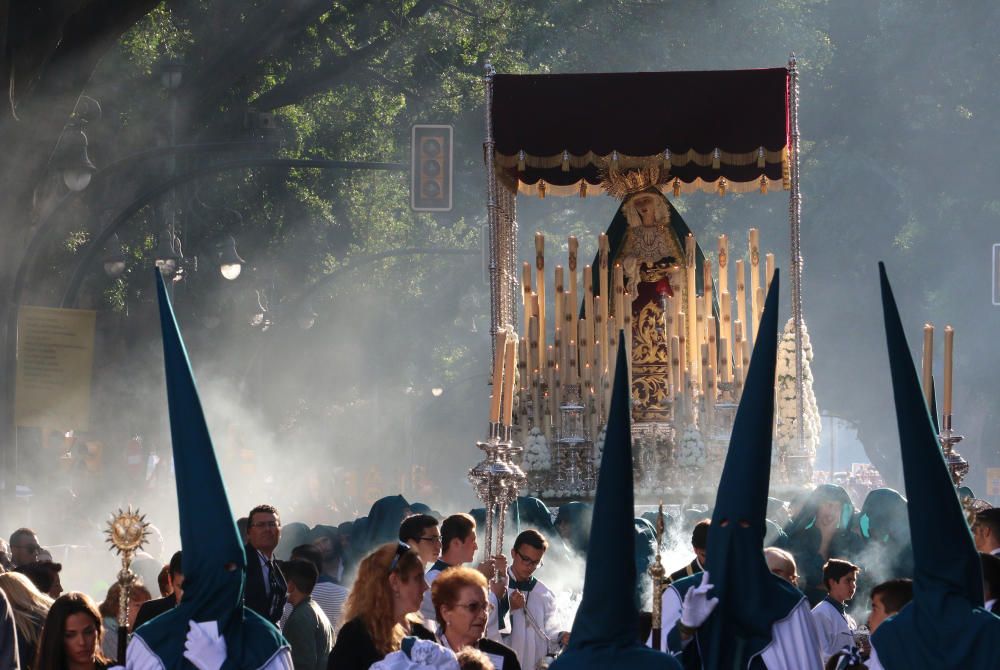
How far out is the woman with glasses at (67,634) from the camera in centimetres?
673

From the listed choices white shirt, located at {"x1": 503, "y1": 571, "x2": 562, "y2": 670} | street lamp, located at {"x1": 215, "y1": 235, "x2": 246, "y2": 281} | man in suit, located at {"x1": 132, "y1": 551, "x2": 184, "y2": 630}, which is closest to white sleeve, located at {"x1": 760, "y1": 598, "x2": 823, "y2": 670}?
man in suit, located at {"x1": 132, "y1": 551, "x2": 184, "y2": 630}

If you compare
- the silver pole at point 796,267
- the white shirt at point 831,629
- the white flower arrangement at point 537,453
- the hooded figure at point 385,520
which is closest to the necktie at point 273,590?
the white shirt at point 831,629

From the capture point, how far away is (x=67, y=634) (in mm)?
6730

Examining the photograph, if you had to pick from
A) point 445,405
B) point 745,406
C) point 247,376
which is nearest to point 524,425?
point 745,406

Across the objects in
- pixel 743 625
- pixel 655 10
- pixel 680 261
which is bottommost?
pixel 743 625

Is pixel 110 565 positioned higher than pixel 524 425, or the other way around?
pixel 524 425

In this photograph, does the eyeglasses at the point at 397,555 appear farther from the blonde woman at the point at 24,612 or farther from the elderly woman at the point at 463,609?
the blonde woman at the point at 24,612

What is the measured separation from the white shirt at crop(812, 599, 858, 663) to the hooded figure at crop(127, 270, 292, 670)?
3.21m

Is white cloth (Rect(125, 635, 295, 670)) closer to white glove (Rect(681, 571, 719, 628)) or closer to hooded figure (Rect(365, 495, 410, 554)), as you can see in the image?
white glove (Rect(681, 571, 719, 628))

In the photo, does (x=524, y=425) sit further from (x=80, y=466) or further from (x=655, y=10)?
(x=655, y=10)

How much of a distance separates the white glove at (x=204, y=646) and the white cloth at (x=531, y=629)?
11.2 feet

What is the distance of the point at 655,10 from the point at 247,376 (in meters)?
11.3

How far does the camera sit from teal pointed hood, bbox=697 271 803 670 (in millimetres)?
6363

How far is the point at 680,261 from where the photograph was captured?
1616 centimetres
